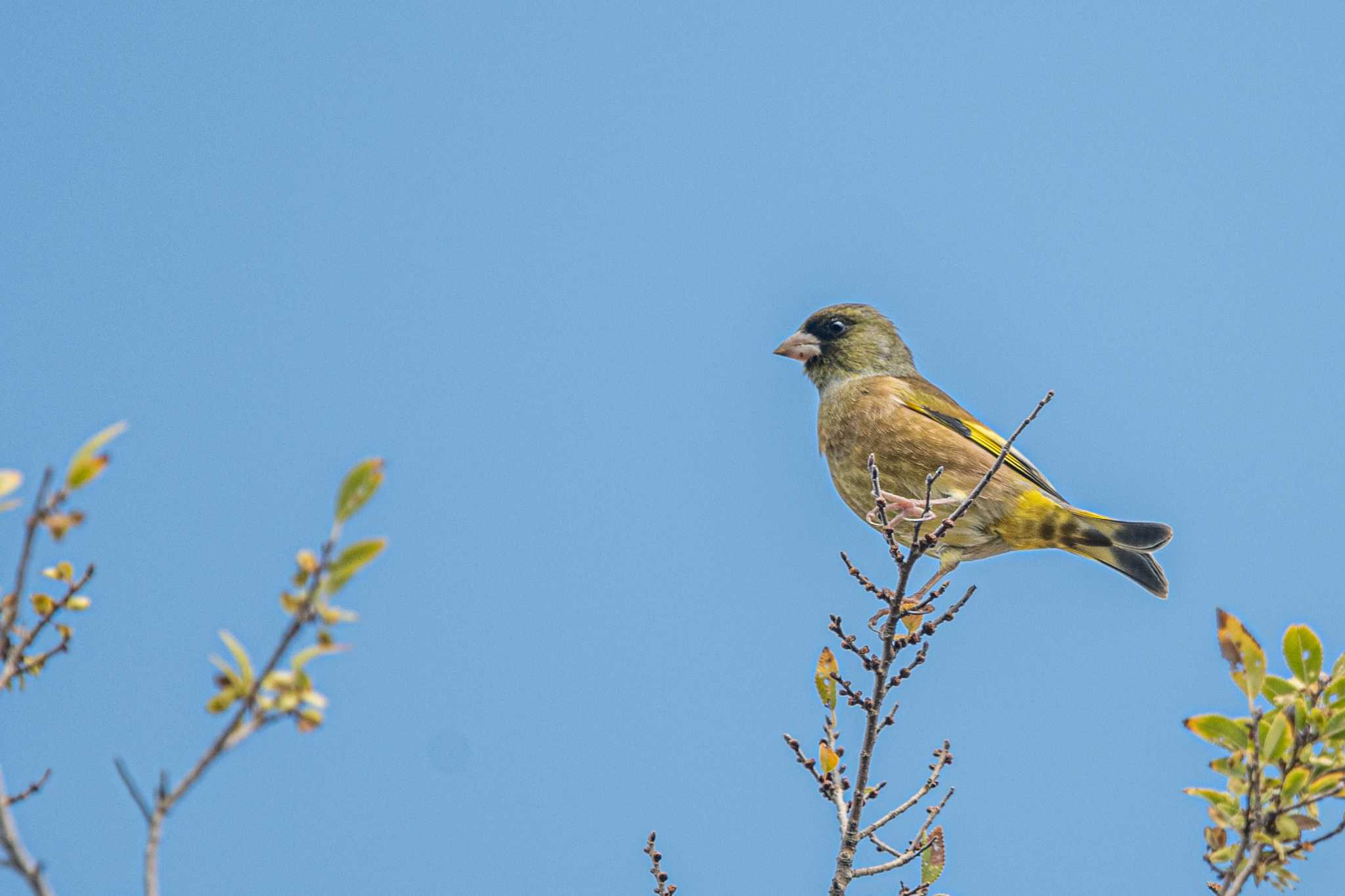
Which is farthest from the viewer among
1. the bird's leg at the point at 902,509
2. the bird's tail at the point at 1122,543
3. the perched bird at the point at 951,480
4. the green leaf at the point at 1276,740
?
the perched bird at the point at 951,480

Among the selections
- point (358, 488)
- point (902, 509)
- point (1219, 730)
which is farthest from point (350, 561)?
point (902, 509)

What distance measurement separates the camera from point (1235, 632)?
264cm

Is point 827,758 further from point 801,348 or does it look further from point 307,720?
point 801,348

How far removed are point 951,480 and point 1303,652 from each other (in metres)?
3.13

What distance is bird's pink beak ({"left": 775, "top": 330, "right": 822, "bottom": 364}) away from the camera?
272 inches

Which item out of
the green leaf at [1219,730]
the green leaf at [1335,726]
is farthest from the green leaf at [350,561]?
the green leaf at [1335,726]

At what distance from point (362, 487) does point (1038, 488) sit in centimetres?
448

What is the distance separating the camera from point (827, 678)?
146 inches

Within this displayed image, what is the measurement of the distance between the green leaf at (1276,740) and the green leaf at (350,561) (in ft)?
5.70

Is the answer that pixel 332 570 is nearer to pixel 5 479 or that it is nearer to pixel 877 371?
pixel 5 479

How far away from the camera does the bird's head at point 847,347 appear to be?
676 cm

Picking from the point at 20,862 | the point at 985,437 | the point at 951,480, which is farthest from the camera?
the point at 985,437

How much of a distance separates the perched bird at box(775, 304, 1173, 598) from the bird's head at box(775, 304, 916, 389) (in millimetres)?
104

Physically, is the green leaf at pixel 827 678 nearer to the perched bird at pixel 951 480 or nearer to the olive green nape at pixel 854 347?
the perched bird at pixel 951 480
